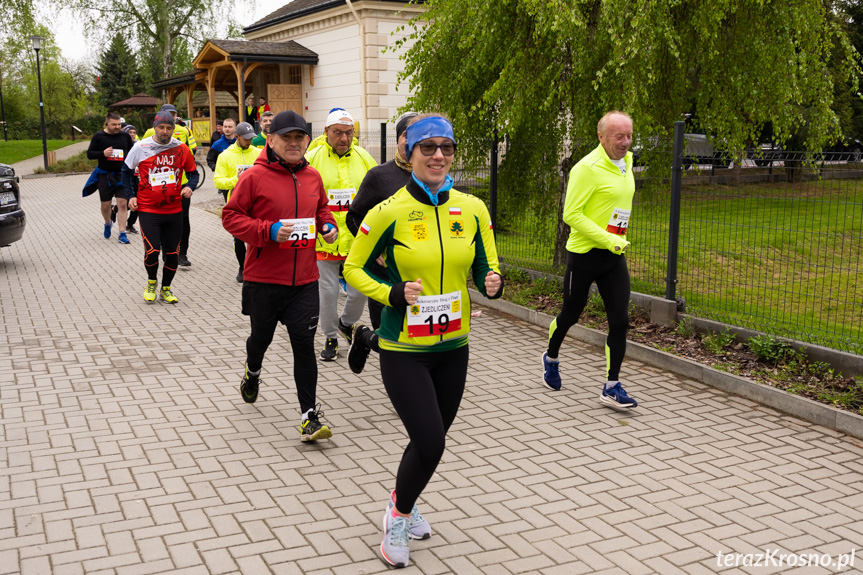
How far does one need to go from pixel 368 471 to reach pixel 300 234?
1.66 metres

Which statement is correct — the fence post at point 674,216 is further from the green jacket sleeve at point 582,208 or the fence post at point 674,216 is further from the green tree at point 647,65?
the green jacket sleeve at point 582,208

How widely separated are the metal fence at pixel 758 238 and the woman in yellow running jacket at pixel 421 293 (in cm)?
387

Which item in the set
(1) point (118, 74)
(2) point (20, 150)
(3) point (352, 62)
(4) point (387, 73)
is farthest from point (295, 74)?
(1) point (118, 74)

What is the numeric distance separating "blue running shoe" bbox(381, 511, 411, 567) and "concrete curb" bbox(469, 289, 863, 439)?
357cm

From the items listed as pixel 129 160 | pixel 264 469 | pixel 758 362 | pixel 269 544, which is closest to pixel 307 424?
pixel 264 469

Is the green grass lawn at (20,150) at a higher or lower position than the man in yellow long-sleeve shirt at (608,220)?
higher

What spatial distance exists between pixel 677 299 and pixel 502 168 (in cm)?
357

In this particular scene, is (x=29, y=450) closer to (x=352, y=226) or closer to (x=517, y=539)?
(x=352, y=226)

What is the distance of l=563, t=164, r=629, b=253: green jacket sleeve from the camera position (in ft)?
19.9

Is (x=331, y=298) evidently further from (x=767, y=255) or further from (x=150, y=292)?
(x=767, y=255)

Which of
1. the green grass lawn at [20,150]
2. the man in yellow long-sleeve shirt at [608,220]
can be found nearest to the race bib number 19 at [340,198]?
the man in yellow long-sleeve shirt at [608,220]

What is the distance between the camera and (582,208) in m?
6.25

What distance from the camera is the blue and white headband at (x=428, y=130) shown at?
388cm

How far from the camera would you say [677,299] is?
8.34 meters
